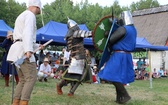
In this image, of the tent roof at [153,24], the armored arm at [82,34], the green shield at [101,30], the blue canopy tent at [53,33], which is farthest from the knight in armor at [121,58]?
the tent roof at [153,24]

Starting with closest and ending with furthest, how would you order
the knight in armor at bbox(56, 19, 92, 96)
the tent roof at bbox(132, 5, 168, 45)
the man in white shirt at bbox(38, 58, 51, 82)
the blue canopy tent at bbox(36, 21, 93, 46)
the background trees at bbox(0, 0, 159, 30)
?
the knight in armor at bbox(56, 19, 92, 96), the man in white shirt at bbox(38, 58, 51, 82), the blue canopy tent at bbox(36, 21, 93, 46), the background trees at bbox(0, 0, 159, 30), the tent roof at bbox(132, 5, 168, 45)

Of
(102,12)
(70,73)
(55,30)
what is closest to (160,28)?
(102,12)

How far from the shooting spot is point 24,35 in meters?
3.68

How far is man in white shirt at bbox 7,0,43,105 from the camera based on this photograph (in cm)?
367

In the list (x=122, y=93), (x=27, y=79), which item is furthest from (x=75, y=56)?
(x=27, y=79)

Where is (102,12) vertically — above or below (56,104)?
Result: above

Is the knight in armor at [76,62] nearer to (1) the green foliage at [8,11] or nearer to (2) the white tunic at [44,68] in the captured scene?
(2) the white tunic at [44,68]

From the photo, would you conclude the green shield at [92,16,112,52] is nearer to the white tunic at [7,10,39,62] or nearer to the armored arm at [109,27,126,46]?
the armored arm at [109,27,126,46]

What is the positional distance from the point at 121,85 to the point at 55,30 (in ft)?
25.9

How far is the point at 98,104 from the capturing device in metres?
5.13


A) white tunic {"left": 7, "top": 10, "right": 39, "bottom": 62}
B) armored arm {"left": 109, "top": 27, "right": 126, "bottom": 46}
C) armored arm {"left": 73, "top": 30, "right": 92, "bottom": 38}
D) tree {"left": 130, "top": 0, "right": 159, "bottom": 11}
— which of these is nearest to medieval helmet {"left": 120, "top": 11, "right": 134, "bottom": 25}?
armored arm {"left": 109, "top": 27, "right": 126, "bottom": 46}

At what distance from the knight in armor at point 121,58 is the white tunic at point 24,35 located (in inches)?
64.4

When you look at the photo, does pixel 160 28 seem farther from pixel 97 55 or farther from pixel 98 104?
pixel 98 104

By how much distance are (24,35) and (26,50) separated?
21 centimetres
